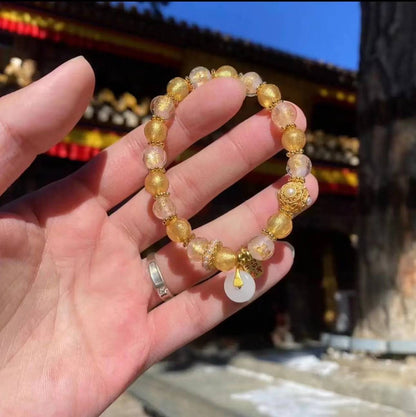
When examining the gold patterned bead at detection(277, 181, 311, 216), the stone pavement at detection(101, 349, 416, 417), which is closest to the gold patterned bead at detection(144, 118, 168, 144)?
the gold patterned bead at detection(277, 181, 311, 216)

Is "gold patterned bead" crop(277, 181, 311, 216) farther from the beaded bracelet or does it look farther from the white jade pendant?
the white jade pendant

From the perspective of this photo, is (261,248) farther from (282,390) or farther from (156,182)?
(282,390)

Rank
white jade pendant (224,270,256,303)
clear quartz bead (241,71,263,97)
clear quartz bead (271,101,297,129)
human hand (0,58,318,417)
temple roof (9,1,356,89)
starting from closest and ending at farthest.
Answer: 1. human hand (0,58,318,417)
2. white jade pendant (224,270,256,303)
3. clear quartz bead (271,101,297,129)
4. clear quartz bead (241,71,263,97)
5. temple roof (9,1,356,89)

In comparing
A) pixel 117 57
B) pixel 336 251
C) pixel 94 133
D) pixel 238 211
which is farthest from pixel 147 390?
pixel 336 251

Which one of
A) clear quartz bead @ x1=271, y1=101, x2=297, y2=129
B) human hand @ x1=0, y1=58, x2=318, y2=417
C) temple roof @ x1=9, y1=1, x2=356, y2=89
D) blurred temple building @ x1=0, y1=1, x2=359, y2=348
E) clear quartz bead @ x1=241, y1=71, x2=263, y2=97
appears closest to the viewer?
human hand @ x1=0, y1=58, x2=318, y2=417

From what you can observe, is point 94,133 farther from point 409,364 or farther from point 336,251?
point 336,251

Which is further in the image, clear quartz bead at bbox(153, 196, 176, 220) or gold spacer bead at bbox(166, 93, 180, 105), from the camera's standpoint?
gold spacer bead at bbox(166, 93, 180, 105)

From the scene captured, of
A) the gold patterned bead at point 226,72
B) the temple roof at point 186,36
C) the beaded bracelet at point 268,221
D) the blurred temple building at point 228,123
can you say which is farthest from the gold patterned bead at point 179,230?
the temple roof at point 186,36

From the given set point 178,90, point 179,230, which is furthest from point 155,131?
point 179,230
